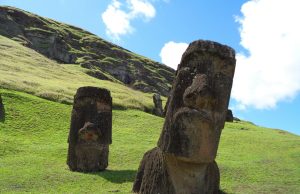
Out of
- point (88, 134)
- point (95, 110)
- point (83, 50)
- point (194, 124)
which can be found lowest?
point (88, 134)

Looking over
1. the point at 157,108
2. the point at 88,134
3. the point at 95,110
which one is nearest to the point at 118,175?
the point at 88,134

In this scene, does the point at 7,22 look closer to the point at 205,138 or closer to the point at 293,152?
the point at 293,152

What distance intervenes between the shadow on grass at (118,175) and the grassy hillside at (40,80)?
2005 centimetres

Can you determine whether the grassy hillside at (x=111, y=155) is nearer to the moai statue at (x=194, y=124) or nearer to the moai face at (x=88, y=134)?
the moai face at (x=88, y=134)

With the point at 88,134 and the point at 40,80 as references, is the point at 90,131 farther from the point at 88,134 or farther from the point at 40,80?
the point at 40,80

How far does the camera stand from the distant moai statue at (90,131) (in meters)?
21.2

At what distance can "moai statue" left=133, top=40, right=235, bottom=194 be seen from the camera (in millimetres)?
11922

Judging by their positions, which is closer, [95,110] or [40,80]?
[95,110]

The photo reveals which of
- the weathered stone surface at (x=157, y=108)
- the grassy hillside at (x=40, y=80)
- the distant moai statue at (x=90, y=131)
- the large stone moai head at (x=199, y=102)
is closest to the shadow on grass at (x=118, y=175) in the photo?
the distant moai statue at (x=90, y=131)

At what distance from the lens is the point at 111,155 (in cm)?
2531

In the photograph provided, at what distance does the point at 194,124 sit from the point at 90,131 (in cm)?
980

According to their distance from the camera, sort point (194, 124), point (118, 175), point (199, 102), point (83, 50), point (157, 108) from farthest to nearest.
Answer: point (83, 50)
point (157, 108)
point (118, 175)
point (199, 102)
point (194, 124)

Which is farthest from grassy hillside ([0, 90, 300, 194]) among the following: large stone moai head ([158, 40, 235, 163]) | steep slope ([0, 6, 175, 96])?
steep slope ([0, 6, 175, 96])

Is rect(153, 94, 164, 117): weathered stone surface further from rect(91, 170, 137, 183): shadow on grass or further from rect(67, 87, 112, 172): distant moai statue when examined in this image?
rect(91, 170, 137, 183): shadow on grass
